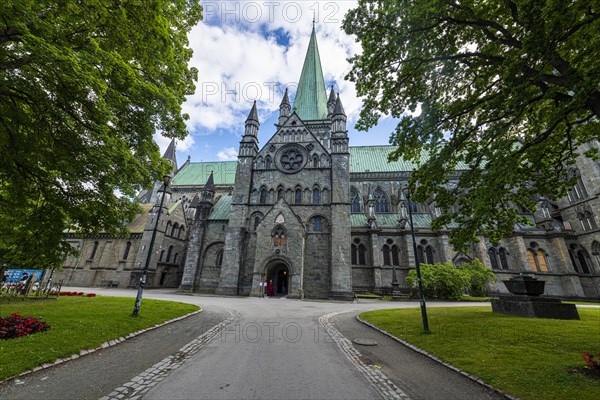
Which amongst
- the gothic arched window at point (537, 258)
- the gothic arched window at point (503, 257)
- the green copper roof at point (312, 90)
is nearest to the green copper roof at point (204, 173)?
the green copper roof at point (312, 90)

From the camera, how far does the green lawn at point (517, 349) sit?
444cm

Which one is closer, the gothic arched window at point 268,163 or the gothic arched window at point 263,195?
the gothic arched window at point 263,195

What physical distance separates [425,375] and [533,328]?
20.5 ft

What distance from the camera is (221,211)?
31.3m

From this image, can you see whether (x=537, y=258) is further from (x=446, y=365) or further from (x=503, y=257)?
(x=446, y=365)

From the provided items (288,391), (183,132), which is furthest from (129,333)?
(183,132)

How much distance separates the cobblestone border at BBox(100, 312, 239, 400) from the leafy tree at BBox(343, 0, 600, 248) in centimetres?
869

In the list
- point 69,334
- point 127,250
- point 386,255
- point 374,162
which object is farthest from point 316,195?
point 127,250

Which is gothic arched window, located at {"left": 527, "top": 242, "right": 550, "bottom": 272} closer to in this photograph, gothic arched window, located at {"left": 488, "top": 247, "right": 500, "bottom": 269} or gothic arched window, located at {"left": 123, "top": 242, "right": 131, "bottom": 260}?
gothic arched window, located at {"left": 488, "top": 247, "right": 500, "bottom": 269}

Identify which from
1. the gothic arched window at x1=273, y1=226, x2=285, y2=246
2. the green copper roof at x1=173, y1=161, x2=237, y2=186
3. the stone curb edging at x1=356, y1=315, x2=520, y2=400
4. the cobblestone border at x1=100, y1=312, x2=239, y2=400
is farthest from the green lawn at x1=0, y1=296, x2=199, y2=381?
the green copper roof at x1=173, y1=161, x2=237, y2=186

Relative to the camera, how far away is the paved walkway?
14.2ft

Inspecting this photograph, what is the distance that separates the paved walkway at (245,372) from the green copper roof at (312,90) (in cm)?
3485

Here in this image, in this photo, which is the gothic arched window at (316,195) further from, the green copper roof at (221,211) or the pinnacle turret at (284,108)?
the pinnacle turret at (284,108)

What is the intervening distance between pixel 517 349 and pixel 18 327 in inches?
546
